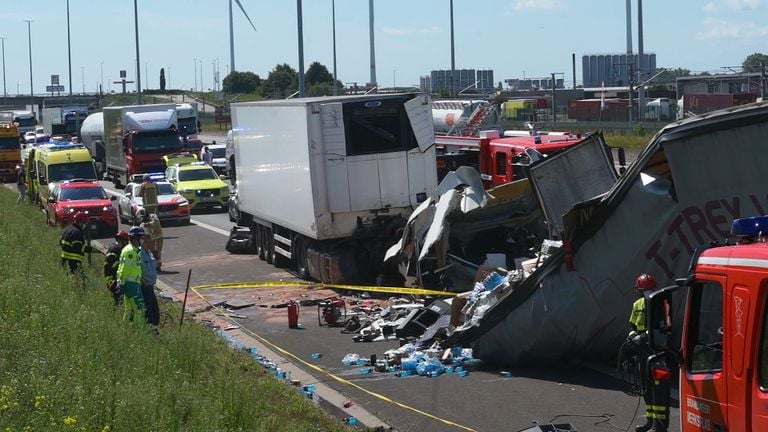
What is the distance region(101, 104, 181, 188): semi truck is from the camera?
161 ft

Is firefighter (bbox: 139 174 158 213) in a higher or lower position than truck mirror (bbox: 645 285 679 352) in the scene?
lower

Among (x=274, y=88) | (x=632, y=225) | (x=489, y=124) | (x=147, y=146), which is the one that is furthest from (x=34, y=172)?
(x=274, y=88)

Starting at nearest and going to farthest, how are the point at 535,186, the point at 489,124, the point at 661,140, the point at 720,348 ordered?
the point at 720,348 → the point at 661,140 → the point at 535,186 → the point at 489,124

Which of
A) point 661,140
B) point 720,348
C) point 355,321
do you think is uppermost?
point 661,140

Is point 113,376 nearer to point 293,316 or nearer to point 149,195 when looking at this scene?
point 293,316

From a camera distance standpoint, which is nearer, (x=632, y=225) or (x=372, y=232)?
(x=632, y=225)

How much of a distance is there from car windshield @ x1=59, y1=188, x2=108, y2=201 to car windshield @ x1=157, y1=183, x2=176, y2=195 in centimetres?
281

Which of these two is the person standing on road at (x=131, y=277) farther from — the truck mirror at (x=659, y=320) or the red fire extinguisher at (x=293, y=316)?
the truck mirror at (x=659, y=320)

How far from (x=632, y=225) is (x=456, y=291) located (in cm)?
617

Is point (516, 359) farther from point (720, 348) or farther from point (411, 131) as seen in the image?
point (411, 131)

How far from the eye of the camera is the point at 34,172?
137ft

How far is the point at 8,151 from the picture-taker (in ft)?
200

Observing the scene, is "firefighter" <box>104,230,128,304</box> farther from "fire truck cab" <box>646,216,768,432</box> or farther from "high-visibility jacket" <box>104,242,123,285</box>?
"fire truck cab" <box>646,216,768,432</box>

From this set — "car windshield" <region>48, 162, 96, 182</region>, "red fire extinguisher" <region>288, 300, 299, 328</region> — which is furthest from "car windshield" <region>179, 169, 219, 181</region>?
"red fire extinguisher" <region>288, 300, 299, 328</region>
